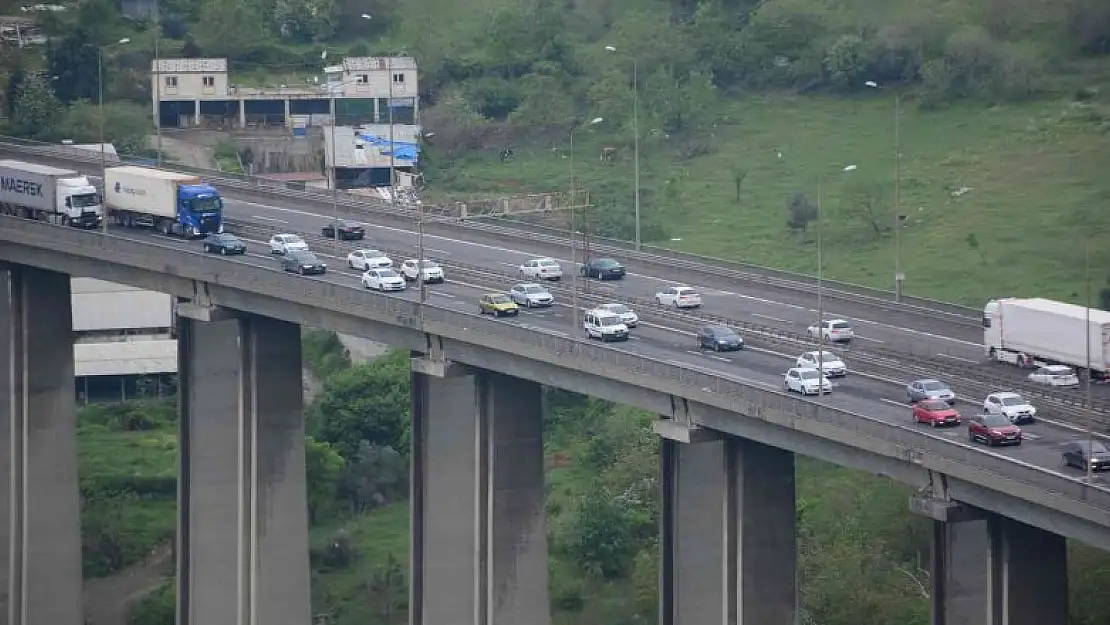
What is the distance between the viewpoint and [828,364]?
197 ft

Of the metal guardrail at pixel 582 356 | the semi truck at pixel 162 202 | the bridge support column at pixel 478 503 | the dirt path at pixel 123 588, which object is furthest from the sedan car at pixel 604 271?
the dirt path at pixel 123 588

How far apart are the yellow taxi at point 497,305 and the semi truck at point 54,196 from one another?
20685 mm

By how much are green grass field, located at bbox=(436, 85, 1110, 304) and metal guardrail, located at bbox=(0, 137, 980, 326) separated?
11096mm

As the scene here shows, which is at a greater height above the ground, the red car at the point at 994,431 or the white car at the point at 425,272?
the white car at the point at 425,272

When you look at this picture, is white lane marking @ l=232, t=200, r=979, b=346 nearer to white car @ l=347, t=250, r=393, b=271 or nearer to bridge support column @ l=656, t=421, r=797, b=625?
white car @ l=347, t=250, r=393, b=271

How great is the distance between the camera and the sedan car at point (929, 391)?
5700 centimetres

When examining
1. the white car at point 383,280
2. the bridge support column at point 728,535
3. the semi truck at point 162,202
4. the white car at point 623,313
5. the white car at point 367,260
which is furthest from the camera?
the semi truck at point 162,202

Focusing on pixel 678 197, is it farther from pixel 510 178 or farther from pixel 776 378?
pixel 776 378

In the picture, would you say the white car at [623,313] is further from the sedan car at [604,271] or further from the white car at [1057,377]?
the white car at [1057,377]

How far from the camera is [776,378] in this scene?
60.2 metres

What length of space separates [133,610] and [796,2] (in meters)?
58.6

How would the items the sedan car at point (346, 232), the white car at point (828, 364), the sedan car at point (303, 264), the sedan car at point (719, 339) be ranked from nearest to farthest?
the white car at point (828, 364) → the sedan car at point (719, 339) → the sedan car at point (303, 264) → the sedan car at point (346, 232)

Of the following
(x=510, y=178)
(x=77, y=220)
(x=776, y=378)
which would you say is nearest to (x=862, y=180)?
(x=510, y=178)

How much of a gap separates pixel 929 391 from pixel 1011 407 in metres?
2.62
